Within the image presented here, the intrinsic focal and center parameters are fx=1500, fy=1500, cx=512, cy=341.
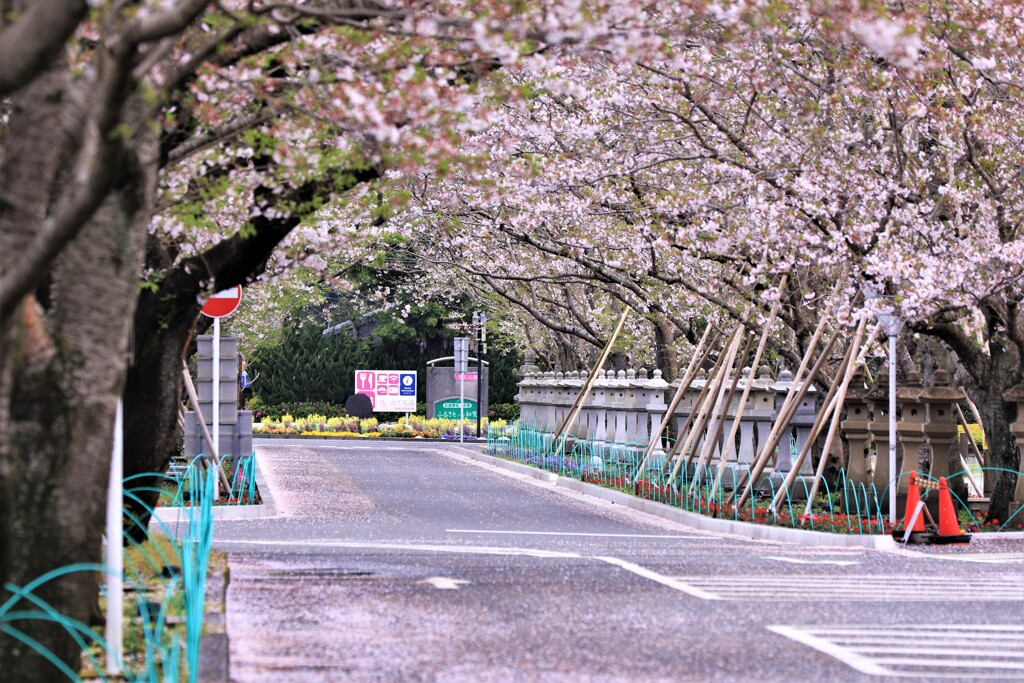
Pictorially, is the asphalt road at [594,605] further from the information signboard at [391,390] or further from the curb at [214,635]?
the information signboard at [391,390]

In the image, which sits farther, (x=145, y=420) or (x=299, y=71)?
(x=145, y=420)

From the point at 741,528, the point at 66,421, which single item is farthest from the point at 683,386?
the point at 66,421

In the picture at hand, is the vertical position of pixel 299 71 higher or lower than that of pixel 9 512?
higher

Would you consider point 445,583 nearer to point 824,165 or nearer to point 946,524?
point 946,524

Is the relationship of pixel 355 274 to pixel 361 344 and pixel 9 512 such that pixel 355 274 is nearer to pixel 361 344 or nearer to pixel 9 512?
pixel 361 344

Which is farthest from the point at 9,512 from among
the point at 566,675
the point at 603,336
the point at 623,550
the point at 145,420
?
the point at 603,336

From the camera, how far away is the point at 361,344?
61312 millimetres

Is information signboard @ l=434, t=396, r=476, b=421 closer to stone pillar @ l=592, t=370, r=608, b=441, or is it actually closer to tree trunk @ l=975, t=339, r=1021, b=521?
stone pillar @ l=592, t=370, r=608, b=441

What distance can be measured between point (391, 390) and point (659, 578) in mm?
42392

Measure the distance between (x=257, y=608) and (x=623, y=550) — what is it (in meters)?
6.13

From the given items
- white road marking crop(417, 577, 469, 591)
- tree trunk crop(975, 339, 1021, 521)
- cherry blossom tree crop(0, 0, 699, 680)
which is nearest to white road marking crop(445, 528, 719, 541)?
tree trunk crop(975, 339, 1021, 521)

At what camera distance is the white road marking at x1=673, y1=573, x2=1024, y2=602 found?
12.5 metres

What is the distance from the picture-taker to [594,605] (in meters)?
11.6

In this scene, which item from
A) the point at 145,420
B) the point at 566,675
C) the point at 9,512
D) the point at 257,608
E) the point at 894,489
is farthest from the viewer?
the point at 894,489
